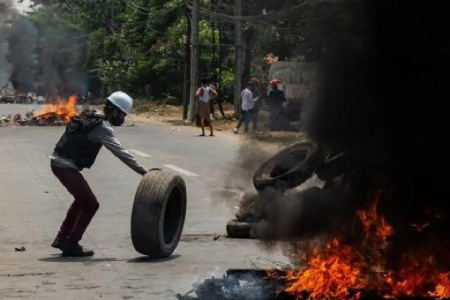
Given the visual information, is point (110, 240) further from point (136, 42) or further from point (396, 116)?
point (136, 42)

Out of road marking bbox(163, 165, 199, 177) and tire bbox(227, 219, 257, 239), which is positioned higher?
tire bbox(227, 219, 257, 239)

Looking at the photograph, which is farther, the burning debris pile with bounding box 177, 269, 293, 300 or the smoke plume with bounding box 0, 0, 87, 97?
the smoke plume with bounding box 0, 0, 87, 97

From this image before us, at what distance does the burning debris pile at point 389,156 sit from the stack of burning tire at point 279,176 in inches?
36.9

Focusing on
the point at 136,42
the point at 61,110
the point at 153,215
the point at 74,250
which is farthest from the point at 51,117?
the point at 153,215

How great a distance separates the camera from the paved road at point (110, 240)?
9.03 m

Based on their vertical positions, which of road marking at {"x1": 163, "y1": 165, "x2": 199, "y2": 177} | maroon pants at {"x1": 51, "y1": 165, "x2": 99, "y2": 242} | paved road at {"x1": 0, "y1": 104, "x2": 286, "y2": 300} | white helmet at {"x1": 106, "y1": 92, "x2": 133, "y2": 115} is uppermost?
white helmet at {"x1": 106, "y1": 92, "x2": 133, "y2": 115}

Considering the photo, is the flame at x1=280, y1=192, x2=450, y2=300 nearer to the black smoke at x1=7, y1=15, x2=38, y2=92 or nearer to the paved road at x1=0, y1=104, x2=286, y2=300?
the paved road at x1=0, y1=104, x2=286, y2=300

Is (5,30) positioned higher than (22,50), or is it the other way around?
(5,30)

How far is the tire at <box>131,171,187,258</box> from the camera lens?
10.1 metres

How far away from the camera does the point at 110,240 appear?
38.6 ft

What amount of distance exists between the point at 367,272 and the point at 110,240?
→ 4.91 meters

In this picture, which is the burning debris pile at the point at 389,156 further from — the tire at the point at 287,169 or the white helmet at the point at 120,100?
the white helmet at the point at 120,100

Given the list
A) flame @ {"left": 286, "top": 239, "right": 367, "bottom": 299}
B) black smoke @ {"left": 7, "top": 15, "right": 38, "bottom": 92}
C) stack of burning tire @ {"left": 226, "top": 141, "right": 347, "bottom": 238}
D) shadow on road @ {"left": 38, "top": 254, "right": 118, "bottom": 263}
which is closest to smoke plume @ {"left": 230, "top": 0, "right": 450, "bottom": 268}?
flame @ {"left": 286, "top": 239, "right": 367, "bottom": 299}

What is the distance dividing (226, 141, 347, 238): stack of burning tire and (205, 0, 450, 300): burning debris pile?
937 millimetres
